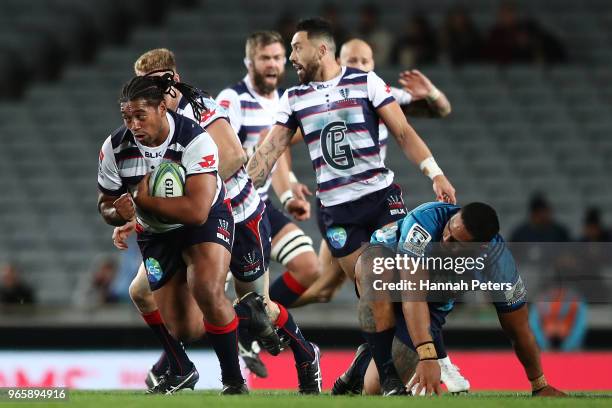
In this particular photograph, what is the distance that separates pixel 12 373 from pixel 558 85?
25.4 feet

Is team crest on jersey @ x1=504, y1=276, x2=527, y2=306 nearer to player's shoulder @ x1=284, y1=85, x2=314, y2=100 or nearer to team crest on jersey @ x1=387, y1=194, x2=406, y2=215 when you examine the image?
team crest on jersey @ x1=387, y1=194, x2=406, y2=215

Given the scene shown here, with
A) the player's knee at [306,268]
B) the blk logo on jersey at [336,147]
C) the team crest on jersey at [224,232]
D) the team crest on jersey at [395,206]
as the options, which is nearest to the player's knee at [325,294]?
the player's knee at [306,268]

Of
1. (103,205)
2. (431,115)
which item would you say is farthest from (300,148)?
(103,205)

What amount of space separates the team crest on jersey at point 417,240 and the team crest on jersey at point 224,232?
95cm

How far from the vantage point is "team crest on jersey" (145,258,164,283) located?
6574mm

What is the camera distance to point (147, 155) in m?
6.41

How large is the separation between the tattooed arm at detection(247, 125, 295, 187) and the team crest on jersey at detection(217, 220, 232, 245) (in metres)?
0.99

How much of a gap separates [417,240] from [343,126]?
1.20 metres

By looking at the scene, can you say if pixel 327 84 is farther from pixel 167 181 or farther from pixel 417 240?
pixel 167 181

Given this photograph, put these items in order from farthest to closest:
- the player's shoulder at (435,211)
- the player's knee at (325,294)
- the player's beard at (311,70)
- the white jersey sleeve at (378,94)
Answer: the player's knee at (325,294), the player's beard at (311,70), the white jersey sleeve at (378,94), the player's shoulder at (435,211)

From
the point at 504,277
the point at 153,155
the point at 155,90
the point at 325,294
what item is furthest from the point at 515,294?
the point at 325,294

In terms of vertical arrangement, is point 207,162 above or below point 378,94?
below

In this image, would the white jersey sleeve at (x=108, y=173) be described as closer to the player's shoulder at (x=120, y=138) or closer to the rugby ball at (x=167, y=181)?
the player's shoulder at (x=120, y=138)

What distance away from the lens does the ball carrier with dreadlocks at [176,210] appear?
20.4ft
